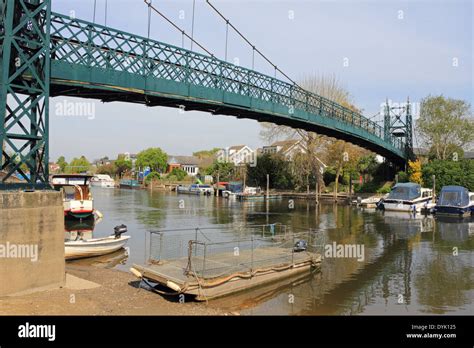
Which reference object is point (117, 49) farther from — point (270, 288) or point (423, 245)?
point (423, 245)

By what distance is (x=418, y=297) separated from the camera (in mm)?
16062

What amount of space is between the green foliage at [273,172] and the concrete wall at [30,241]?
7074 cm

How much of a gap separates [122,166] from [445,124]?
13459 centimetres

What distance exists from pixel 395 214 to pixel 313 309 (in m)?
38.0

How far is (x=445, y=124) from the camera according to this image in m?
61.8

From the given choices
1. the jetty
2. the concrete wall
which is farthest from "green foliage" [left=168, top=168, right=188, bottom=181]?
the concrete wall

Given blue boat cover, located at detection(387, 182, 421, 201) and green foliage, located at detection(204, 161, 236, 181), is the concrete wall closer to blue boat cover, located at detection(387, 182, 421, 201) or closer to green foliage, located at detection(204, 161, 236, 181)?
blue boat cover, located at detection(387, 182, 421, 201)

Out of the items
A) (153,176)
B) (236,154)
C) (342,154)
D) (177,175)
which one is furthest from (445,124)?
(153,176)

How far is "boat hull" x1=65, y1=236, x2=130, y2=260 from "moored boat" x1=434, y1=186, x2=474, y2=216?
37412 mm

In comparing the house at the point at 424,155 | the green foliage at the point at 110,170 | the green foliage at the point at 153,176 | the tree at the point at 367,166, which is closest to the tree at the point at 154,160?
the green foliage at the point at 153,176

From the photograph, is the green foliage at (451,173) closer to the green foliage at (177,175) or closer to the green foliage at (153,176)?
the green foliage at (177,175)

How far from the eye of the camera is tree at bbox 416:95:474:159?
61562 mm

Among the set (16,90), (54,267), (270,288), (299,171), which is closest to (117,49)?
(16,90)

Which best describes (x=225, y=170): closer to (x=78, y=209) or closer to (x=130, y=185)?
(x=130, y=185)
